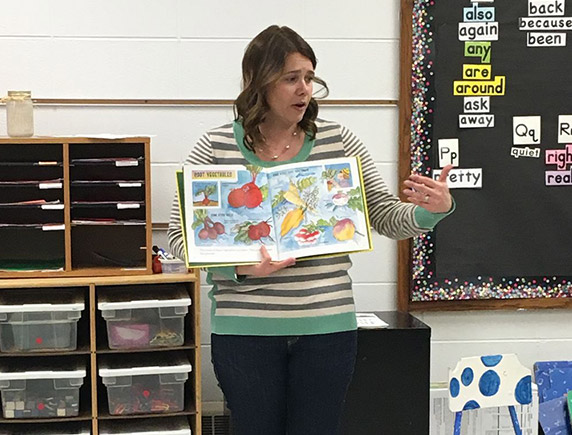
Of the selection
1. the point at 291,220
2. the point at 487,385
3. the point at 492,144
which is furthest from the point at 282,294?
the point at 492,144

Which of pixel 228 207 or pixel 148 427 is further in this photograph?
pixel 148 427

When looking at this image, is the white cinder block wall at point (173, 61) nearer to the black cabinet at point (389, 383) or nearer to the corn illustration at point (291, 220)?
the black cabinet at point (389, 383)

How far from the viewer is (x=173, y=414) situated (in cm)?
279

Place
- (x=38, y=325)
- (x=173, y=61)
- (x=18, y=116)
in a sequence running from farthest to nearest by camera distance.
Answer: (x=173, y=61) → (x=18, y=116) → (x=38, y=325)

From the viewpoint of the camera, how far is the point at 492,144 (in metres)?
3.19

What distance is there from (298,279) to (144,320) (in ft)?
3.39

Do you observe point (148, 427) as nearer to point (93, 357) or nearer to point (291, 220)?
point (93, 357)

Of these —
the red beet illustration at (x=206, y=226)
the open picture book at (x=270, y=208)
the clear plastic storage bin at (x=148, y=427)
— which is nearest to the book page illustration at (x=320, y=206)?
the open picture book at (x=270, y=208)

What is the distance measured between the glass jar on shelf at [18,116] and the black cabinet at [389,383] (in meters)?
1.30

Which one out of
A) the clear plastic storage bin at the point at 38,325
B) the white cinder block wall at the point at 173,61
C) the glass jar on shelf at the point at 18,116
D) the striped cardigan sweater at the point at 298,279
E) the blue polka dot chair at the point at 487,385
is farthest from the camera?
the white cinder block wall at the point at 173,61

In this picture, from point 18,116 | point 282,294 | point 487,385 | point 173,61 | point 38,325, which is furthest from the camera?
point 173,61

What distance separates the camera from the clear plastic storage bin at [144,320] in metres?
2.74

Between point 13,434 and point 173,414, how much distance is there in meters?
0.52

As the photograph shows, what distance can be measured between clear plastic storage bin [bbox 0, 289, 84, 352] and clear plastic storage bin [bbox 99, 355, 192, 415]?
0.54ft
